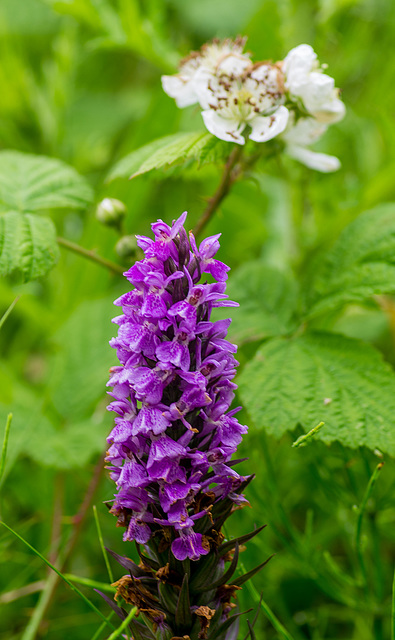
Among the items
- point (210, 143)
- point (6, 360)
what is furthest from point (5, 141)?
point (210, 143)

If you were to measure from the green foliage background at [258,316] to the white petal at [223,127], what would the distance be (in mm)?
37

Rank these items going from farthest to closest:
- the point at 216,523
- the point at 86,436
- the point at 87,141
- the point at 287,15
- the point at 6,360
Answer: the point at 87,141
the point at 6,360
the point at 287,15
the point at 86,436
the point at 216,523

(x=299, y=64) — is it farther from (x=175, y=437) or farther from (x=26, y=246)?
(x=175, y=437)

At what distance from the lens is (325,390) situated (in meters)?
1.11

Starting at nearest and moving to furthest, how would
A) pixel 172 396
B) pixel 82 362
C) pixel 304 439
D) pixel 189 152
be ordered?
pixel 172 396 → pixel 304 439 → pixel 189 152 → pixel 82 362

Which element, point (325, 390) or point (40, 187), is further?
point (40, 187)

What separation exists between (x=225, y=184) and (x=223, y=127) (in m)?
0.16

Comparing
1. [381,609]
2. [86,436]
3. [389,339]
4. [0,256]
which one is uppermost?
[389,339]

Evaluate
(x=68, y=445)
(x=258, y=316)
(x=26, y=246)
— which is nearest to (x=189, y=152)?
(x=26, y=246)

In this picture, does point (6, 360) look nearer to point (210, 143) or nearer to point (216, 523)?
point (210, 143)

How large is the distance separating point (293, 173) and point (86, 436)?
1112mm

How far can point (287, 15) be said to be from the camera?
197 cm

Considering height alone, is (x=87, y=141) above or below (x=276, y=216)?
above

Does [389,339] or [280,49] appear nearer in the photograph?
[280,49]
